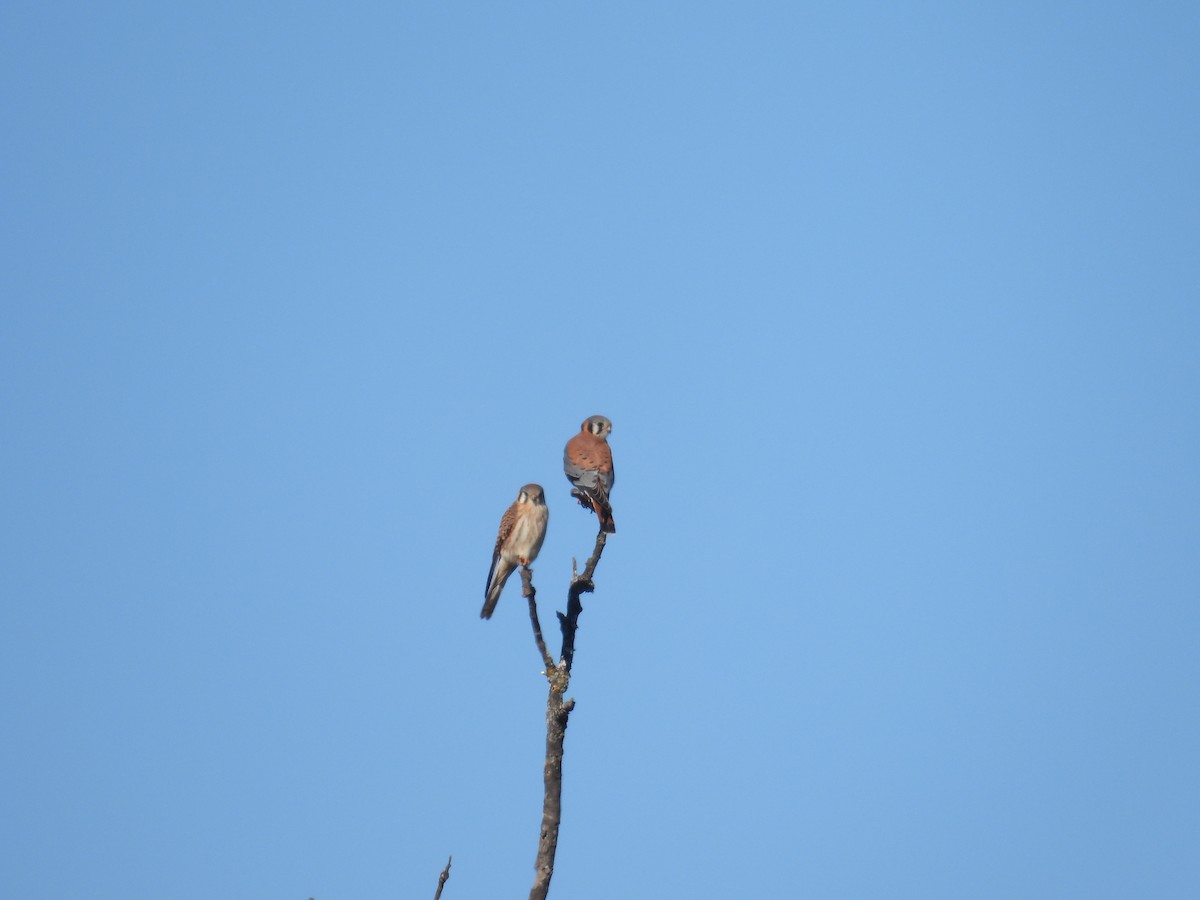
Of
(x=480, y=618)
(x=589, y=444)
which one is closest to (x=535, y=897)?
(x=480, y=618)

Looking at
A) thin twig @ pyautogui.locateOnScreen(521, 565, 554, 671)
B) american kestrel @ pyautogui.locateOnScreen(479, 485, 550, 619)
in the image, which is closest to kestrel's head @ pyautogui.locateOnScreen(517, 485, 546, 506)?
american kestrel @ pyautogui.locateOnScreen(479, 485, 550, 619)

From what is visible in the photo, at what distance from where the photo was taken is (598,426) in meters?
12.4

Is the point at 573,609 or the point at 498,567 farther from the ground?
the point at 498,567

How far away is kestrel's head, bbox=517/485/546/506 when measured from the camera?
36.6 ft

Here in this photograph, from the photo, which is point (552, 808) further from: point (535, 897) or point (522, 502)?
point (522, 502)

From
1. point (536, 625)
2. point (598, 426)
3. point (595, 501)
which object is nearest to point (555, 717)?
point (536, 625)

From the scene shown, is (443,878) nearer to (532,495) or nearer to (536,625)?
(536,625)

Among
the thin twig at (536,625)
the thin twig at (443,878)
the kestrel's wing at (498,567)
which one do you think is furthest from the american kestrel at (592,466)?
the thin twig at (443,878)

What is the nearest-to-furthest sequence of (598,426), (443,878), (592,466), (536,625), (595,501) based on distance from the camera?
(443,878) → (536,625) → (595,501) → (592,466) → (598,426)

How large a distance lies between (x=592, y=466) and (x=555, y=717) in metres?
5.37

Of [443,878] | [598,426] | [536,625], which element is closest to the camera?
[443,878]

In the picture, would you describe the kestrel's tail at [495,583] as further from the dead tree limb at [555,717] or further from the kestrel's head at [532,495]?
the dead tree limb at [555,717]

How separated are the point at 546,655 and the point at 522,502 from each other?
427cm

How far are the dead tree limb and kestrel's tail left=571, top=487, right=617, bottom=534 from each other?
2.65 m
